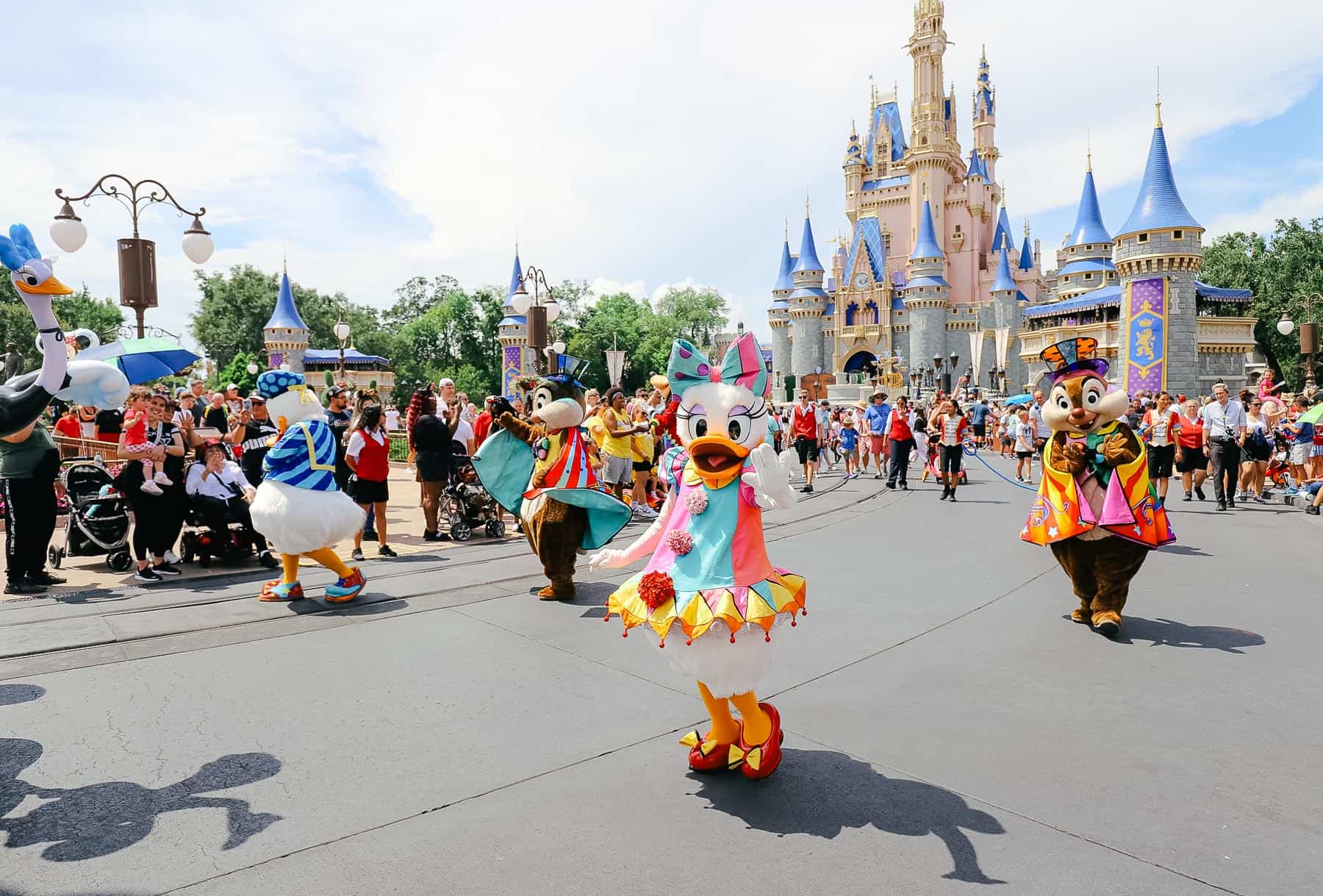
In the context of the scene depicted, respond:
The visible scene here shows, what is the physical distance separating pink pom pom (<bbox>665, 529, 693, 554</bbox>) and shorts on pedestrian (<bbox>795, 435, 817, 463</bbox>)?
39.2 feet

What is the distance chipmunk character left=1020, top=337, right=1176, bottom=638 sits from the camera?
5688mm

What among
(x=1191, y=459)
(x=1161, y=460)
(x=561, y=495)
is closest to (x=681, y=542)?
(x=561, y=495)

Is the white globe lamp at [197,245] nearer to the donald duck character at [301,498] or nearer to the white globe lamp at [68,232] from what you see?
the white globe lamp at [68,232]

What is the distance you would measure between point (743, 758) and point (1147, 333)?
33.5 m

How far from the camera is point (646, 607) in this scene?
336cm

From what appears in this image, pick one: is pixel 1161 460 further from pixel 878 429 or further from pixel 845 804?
pixel 845 804

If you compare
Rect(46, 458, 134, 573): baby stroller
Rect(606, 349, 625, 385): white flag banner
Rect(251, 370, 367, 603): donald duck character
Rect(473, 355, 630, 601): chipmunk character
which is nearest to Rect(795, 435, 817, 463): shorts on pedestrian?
Rect(606, 349, 625, 385): white flag banner

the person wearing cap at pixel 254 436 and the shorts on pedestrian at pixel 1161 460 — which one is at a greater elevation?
the person wearing cap at pixel 254 436

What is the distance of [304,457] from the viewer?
244 inches

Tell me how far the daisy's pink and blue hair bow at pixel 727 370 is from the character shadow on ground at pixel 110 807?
2462mm

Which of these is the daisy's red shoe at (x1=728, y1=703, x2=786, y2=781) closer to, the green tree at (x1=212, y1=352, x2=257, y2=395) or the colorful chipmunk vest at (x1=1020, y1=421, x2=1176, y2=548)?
the colorful chipmunk vest at (x1=1020, y1=421, x2=1176, y2=548)

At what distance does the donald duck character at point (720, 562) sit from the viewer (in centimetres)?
325

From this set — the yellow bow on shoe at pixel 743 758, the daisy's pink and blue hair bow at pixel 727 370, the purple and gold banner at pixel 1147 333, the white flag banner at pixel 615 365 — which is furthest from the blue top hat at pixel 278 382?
the purple and gold banner at pixel 1147 333

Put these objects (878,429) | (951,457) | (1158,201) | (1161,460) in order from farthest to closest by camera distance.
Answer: (1158,201)
(878,429)
(951,457)
(1161,460)
